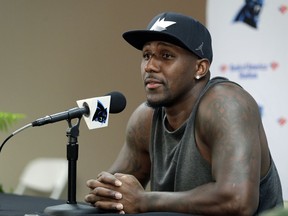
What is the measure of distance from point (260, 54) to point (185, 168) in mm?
1478

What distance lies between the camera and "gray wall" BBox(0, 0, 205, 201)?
213 inches

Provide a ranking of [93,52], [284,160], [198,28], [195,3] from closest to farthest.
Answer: [198,28]
[284,160]
[195,3]
[93,52]

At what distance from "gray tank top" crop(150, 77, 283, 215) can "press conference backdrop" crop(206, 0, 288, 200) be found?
116 cm

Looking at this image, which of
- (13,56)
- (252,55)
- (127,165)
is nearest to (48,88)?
(13,56)

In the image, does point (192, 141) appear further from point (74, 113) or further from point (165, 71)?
point (74, 113)

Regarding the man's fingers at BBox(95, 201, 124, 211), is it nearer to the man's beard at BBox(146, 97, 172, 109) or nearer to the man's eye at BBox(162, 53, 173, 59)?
the man's beard at BBox(146, 97, 172, 109)

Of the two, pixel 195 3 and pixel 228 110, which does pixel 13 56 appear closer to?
pixel 195 3

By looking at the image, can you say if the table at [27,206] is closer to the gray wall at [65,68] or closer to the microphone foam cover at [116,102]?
the microphone foam cover at [116,102]

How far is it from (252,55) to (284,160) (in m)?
0.60

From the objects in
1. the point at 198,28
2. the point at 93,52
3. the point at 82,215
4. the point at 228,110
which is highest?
the point at 93,52

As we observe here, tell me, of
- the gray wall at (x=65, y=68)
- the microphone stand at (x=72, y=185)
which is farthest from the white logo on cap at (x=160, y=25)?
the gray wall at (x=65, y=68)

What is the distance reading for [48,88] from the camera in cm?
576

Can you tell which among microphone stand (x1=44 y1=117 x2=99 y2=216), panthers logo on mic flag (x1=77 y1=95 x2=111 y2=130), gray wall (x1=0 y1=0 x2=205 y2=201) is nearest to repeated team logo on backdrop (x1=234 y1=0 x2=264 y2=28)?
gray wall (x1=0 y1=0 x2=205 y2=201)

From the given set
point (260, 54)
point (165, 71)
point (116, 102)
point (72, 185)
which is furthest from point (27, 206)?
point (260, 54)
